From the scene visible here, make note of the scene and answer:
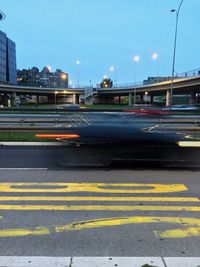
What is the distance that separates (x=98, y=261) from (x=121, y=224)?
132cm

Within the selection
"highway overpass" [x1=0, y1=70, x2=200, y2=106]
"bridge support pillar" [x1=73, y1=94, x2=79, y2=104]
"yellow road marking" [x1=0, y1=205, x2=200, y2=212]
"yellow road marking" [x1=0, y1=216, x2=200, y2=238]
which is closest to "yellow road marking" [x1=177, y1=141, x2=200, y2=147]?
"yellow road marking" [x1=0, y1=205, x2=200, y2=212]

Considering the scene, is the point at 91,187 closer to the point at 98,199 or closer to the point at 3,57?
the point at 98,199

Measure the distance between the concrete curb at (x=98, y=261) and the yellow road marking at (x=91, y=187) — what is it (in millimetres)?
3119

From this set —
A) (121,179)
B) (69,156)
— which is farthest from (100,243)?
(69,156)

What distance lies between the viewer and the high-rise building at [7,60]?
137m

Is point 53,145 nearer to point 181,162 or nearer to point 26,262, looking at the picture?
point 181,162

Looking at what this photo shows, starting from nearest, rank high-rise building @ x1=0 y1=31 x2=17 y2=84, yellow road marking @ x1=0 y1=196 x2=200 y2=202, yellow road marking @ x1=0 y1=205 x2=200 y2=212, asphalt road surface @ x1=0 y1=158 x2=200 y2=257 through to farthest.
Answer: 1. asphalt road surface @ x1=0 y1=158 x2=200 y2=257
2. yellow road marking @ x1=0 y1=205 x2=200 y2=212
3. yellow road marking @ x1=0 y1=196 x2=200 y2=202
4. high-rise building @ x1=0 y1=31 x2=17 y2=84

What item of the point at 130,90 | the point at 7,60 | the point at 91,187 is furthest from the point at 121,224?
the point at 7,60

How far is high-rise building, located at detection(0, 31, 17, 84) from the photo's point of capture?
137 metres

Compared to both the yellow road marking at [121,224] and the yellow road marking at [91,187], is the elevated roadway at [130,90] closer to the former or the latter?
the yellow road marking at [91,187]

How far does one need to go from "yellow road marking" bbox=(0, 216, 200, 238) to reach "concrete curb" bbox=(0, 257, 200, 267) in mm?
779

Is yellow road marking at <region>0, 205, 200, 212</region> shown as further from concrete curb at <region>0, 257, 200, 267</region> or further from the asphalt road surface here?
concrete curb at <region>0, 257, 200, 267</region>

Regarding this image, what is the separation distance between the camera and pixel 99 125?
33.6ft

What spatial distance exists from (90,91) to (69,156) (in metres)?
109
